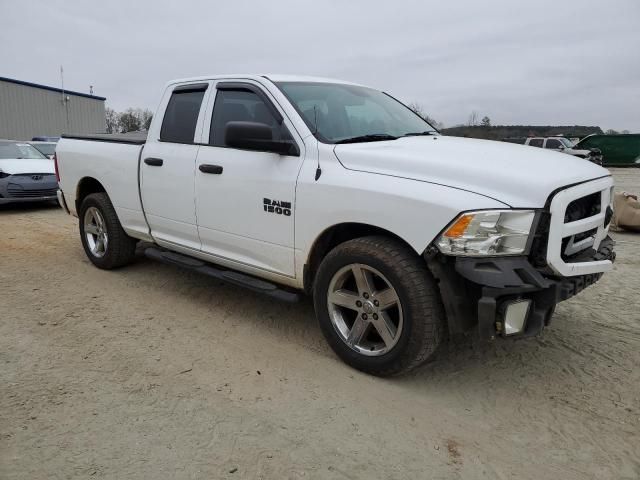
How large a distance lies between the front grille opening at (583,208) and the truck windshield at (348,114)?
1347mm

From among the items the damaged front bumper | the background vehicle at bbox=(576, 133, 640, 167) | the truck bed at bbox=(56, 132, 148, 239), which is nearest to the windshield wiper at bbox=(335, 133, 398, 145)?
the damaged front bumper

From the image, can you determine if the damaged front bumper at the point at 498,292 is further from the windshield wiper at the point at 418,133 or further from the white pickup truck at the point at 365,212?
the windshield wiper at the point at 418,133

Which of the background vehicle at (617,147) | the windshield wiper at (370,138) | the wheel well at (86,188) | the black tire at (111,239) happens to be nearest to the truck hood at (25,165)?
the wheel well at (86,188)

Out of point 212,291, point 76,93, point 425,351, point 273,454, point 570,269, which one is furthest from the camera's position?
point 76,93

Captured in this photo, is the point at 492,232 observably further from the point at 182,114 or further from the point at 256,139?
the point at 182,114

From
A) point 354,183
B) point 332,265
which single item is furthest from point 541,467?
point 354,183

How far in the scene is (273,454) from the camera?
98.3 inches

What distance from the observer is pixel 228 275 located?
4004mm

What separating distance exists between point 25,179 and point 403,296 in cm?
967

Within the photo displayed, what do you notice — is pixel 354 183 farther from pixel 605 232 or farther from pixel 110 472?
pixel 110 472

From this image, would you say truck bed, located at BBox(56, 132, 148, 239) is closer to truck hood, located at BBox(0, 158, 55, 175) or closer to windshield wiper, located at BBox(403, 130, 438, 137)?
windshield wiper, located at BBox(403, 130, 438, 137)

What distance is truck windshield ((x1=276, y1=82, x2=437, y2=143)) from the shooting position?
3.58m

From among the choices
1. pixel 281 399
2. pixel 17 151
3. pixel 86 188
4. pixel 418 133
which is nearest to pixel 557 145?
pixel 17 151

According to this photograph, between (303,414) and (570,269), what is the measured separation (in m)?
1.71
